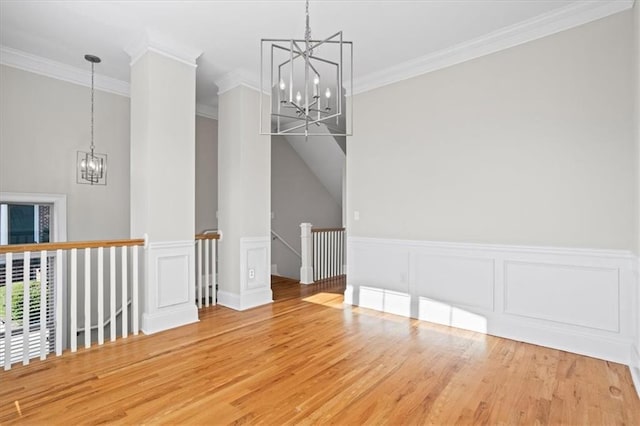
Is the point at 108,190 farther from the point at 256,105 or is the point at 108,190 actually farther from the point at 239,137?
the point at 256,105

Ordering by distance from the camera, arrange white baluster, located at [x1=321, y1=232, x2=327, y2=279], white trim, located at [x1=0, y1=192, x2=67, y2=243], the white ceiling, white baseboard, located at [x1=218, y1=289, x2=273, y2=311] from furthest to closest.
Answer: white baluster, located at [x1=321, y1=232, x2=327, y2=279]
white baseboard, located at [x1=218, y1=289, x2=273, y2=311]
white trim, located at [x1=0, y1=192, x2=67, y2=243]
the white ceiling

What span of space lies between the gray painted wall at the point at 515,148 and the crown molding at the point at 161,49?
2.17 m

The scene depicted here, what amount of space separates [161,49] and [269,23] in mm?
1170

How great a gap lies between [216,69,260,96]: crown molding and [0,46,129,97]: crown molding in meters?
1.36

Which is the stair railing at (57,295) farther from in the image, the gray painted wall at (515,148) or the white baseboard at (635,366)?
the white baseboard at (635,366)

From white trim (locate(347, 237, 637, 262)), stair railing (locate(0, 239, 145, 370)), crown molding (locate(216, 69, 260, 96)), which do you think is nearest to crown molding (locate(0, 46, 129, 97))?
crown molding (locate(216, 69, 260, 96))

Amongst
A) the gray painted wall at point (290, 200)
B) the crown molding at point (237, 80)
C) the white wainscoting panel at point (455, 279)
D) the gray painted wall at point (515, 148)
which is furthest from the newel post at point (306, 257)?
the crown molding at point (237, 80)

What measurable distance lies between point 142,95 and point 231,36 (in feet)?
3.59

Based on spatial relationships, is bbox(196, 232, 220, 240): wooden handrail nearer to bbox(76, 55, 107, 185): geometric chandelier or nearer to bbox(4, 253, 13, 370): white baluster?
bbox(76, 55, 107, 185): geometric chandelier

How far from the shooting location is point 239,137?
13.5 feet

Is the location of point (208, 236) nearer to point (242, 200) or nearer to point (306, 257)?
point (242, 200)

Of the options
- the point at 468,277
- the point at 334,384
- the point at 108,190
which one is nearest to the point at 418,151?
the point at 468,277

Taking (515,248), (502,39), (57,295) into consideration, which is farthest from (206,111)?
(515,248)

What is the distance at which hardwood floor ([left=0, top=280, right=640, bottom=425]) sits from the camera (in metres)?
1.91
